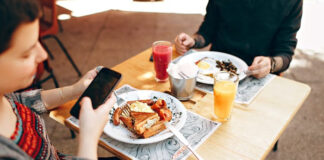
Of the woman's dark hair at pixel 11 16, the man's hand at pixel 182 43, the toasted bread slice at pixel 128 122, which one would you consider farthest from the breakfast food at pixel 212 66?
the woman's dark hair at pixel 11 16

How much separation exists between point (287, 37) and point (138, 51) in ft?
7.35

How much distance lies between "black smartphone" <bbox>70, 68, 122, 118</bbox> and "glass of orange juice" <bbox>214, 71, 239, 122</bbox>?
393 millimetres

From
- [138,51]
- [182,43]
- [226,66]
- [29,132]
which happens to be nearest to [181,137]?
[29,132]

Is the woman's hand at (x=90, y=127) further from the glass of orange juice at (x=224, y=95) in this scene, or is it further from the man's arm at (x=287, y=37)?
the man's arm at (x=287, y=37)

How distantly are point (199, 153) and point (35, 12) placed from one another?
655 millimetres

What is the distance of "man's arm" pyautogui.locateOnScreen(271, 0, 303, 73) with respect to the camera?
1.52m

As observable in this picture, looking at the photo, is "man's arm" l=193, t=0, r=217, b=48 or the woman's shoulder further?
"man's arm" l=193, t=0, r=217, b=48

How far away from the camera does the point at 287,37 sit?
5.16 feet

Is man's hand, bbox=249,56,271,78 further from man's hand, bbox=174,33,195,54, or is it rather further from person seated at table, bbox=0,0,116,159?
person seated at table, bbox=0,0,116,159

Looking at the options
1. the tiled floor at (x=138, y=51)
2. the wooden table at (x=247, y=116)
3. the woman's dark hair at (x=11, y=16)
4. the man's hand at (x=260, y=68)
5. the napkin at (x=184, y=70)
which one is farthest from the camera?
the tiled floor at (x=138, y=51)

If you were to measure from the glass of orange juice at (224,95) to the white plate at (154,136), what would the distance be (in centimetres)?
14

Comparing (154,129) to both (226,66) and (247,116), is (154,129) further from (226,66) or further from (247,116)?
(226,66)

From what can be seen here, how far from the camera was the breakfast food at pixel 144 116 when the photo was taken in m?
0.97

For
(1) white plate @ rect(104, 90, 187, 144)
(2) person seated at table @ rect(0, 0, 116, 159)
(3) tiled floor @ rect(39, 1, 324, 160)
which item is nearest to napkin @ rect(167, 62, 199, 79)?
(1) white plate @ rect(104, 90, 187, 144)
